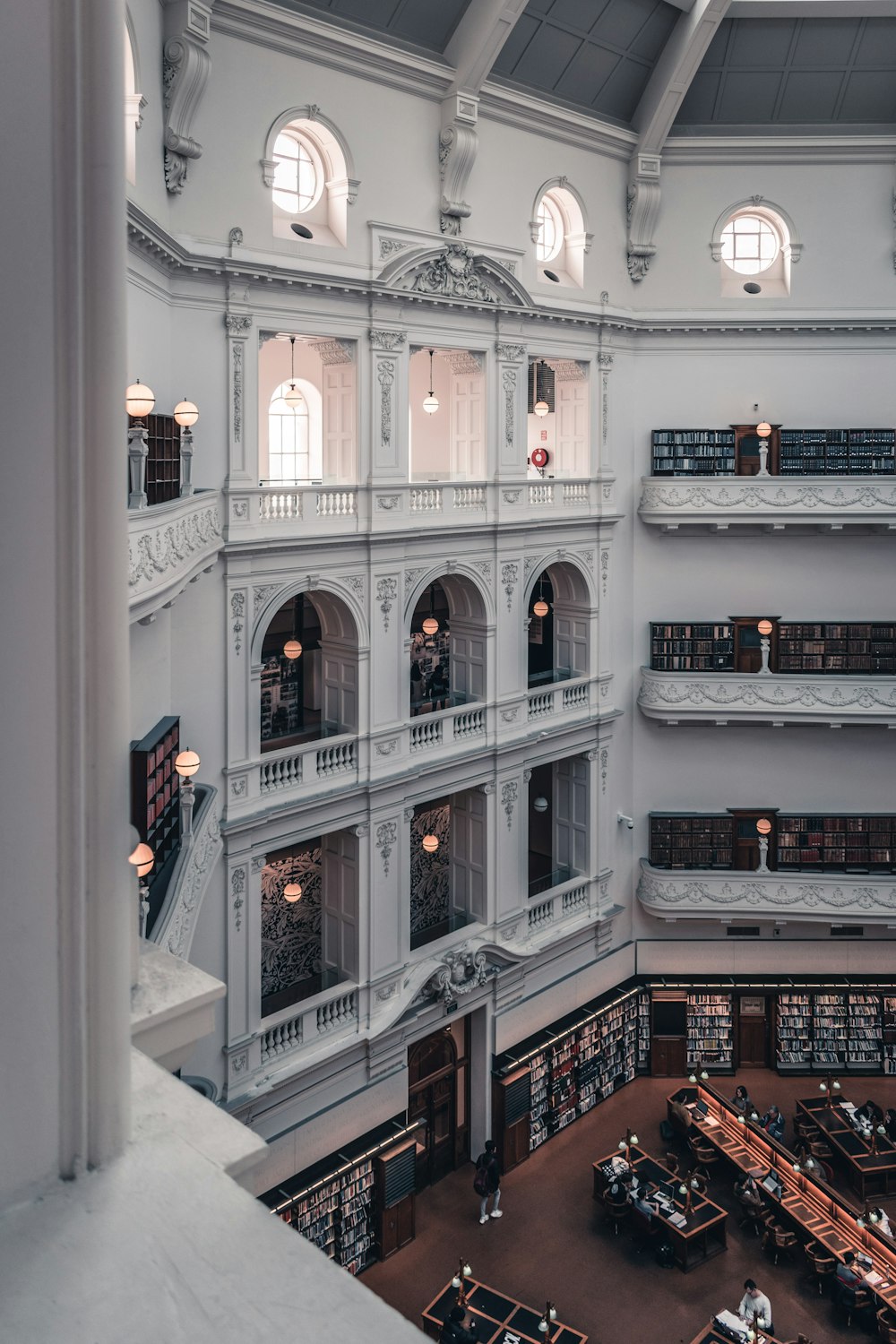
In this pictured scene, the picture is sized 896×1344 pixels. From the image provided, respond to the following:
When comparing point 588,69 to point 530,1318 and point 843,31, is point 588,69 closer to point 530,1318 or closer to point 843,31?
point 843,31

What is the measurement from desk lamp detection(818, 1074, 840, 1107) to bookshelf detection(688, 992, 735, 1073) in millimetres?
1583

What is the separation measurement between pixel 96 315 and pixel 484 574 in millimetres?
16047

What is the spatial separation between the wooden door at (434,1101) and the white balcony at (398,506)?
778 cm

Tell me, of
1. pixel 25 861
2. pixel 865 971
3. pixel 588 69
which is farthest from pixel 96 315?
pixel 865 971

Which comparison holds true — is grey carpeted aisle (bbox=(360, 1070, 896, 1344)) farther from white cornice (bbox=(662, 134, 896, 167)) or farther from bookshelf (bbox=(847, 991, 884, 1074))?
white cornice (bbox=(662, 134, 896, 167))

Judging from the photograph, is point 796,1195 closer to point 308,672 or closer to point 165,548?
point 308,672

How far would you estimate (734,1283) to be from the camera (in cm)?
1548

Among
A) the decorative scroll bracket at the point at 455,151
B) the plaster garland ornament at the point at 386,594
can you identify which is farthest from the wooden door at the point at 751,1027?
the decorative scroll bracket at the point at 455,151

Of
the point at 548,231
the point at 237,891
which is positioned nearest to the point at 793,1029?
the point at 237,891

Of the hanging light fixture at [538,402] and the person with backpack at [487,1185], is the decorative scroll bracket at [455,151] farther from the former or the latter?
the person with backpack at [487,1185]

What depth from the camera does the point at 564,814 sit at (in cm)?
2034

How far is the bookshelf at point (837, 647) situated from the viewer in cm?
1988

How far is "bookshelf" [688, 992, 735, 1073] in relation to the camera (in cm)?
2047

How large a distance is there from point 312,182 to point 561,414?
21.5 feet
